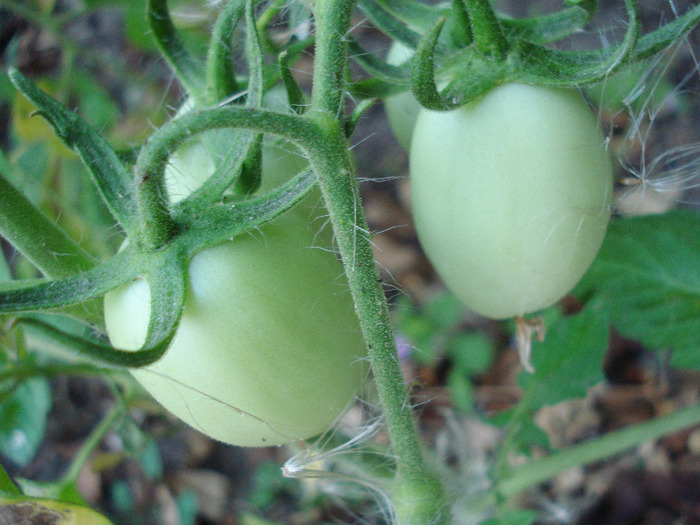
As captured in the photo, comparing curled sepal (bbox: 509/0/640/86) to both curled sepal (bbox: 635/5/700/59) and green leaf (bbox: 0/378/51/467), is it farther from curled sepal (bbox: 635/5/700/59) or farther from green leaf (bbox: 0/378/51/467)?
green leaf (bbox: 0/378/51/467)

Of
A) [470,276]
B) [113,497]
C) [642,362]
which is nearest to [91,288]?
[470,276]

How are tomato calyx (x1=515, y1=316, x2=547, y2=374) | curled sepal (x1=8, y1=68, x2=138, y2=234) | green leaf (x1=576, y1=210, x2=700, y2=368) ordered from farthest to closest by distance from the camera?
1. green leaf (x1=576, y1=210, x2=700, y2=368)
2. tomato calyx (x1=515, y1=316, x2=547, y2=374)
3. curled sepal (x1=8, y1=68, x2=138, y2=234)

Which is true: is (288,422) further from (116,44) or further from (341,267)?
(116,44)

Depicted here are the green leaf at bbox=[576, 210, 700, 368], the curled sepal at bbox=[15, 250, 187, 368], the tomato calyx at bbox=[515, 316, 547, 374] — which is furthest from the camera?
the green leaf at bbox=[576, 210, 700, 368]

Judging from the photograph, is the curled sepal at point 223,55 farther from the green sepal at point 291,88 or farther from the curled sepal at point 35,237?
the curled sepal at point 35,237

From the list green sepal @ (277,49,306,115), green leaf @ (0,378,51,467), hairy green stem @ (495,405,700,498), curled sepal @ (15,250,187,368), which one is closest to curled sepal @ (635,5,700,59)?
green sepal @ (277,49,306,115)
